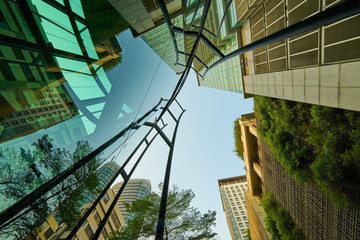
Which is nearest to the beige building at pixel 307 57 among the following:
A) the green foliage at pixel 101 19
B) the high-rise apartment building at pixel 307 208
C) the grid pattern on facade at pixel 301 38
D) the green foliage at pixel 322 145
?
the grid pattern on facade at pixel 301 38

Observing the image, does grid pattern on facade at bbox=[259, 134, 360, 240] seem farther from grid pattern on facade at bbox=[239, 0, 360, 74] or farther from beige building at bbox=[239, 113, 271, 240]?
grid pattern on facade at bbox=[239, 0, 360, 74]

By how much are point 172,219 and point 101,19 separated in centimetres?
1567

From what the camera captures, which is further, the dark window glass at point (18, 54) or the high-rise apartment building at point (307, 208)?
the high-rise apartment building at point (307, 208)

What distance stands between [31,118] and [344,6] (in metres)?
2.84

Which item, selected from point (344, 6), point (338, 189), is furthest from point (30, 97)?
point (338, 189)

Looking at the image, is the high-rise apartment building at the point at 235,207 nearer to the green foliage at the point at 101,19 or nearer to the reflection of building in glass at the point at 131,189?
the reflection of building in glass at the point at 131,189

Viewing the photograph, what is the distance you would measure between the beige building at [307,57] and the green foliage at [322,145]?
1.08 metres

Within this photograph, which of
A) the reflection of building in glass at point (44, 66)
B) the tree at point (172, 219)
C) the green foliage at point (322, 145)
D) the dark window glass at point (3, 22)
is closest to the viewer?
the dark window glass at point (3, 22)

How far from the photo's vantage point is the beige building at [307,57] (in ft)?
18.6

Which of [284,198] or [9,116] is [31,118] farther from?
[284,198]

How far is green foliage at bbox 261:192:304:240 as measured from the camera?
1181cm

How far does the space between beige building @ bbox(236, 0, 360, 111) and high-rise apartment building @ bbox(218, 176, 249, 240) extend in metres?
66.5

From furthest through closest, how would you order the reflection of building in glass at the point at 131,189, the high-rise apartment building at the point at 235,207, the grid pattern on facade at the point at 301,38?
the high-rise apartment building at the point at 235,207, the reflection of building in glass at the point at 131,189, the grid pattern on facade at the point at 301,38

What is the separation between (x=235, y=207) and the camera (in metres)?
69.8
